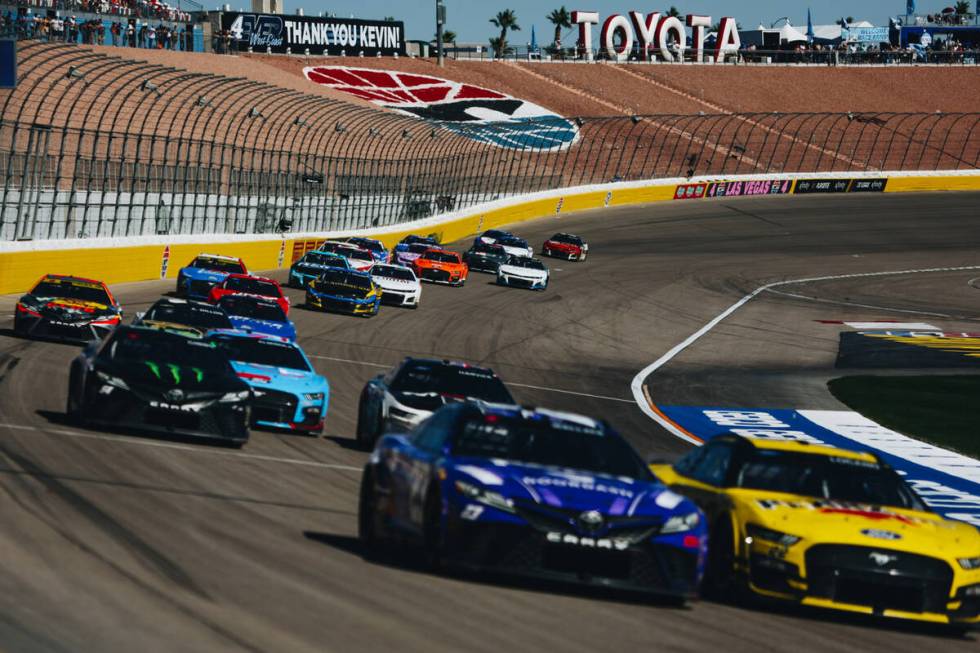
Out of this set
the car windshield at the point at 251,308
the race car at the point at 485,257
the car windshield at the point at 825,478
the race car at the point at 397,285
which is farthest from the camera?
Result: the race car at the point at 485,257

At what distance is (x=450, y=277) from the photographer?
49.8m

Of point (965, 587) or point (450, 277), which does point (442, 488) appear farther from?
point (450, 277)

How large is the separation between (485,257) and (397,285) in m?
16.1

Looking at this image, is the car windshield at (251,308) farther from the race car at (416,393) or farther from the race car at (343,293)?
the race car at (343,293)

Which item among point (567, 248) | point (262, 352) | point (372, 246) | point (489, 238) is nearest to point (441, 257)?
point (372, 246)

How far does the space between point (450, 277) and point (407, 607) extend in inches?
1624

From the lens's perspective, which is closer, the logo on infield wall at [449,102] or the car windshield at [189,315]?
the car windshield at [189,315]

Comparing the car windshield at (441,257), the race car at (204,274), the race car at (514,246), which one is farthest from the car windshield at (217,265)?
the race car at (514,246)

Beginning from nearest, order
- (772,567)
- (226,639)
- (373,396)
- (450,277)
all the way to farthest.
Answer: (226,639) < (772,567) < (373,396) < (450,277)

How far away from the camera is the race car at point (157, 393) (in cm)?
1553

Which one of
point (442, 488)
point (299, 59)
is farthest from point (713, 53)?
point (442, 488)

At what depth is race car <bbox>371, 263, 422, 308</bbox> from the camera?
41000mm

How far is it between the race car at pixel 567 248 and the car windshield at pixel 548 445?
2131 inches

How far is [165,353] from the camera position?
16.4m
